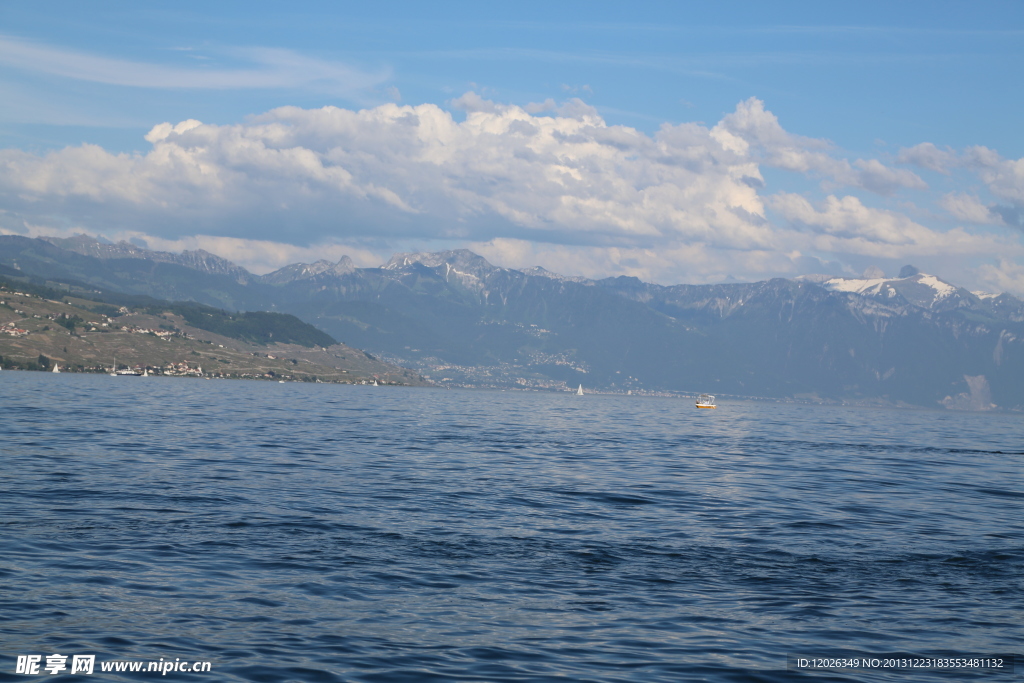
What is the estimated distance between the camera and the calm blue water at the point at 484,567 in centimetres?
1706

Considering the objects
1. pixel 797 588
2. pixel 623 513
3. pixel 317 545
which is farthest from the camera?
pixel 623 513

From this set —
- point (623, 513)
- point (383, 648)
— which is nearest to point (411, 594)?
point (383, 648)

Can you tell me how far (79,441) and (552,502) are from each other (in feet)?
121

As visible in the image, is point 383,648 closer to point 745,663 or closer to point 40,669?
point 40,669

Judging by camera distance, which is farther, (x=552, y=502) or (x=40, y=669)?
(x=552, y=502)

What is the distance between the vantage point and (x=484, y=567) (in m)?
24.8

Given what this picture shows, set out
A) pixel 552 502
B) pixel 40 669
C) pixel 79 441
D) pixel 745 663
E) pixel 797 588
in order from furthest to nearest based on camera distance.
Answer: pixel 79 441 < pixel 552 502 < pixel 797 588 < pixel 745 663 < pixel 40 669

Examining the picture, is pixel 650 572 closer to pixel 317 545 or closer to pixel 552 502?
pixel 317 545

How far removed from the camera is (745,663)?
17016 millimetres

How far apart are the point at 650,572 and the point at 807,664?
314 inches

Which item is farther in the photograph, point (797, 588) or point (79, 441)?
point (79, 441)

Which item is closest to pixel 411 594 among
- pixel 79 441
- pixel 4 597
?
pixel 4 597

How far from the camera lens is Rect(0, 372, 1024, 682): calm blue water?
17.1m

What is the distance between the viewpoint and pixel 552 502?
38.4 meters
